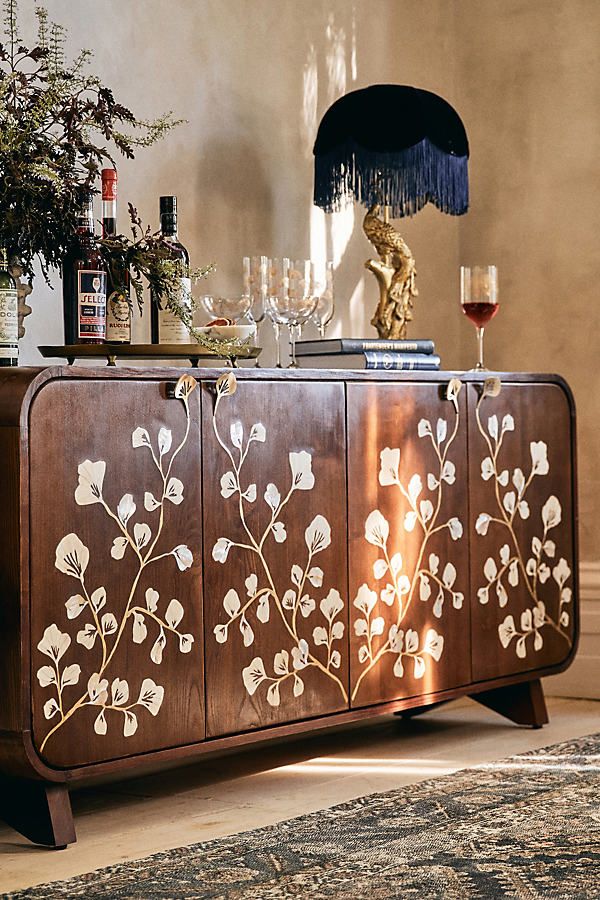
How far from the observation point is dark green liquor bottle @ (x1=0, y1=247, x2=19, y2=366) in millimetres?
2572

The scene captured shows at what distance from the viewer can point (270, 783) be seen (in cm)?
295

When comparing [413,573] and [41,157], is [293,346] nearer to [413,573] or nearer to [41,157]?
[413,573]

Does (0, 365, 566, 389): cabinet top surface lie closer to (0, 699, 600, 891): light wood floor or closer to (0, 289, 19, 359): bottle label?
(0, 289, 19, 359): bottle label

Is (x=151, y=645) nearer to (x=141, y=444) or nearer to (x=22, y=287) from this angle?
(x=141, y=444)

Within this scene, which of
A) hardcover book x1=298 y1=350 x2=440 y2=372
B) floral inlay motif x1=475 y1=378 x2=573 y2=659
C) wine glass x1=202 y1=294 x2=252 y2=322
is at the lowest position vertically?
floral inlay motif x1=475 y1=378 x2=573 y2=659

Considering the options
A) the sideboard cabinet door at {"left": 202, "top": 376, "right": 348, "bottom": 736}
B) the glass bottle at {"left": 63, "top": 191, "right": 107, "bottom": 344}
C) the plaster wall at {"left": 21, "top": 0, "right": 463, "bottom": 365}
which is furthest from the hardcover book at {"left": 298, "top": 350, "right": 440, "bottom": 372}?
the glass bottle at {"left": 63, "top": 191, "right": 107, "bottom": 344}

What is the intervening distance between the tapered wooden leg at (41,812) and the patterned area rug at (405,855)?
0.62 feet

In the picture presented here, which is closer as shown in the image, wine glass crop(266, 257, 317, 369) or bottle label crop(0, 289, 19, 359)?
bottle label crop(0, 289, 19, 359)

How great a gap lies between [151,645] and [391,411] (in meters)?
0.81

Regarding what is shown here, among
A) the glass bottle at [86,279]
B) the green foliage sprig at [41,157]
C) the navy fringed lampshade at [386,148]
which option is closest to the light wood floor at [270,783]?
the glass bottle at [86,279]

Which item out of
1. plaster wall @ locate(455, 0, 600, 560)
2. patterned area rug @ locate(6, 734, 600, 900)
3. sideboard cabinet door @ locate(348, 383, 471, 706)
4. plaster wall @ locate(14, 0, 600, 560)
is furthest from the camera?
plaster wall @ locate(455, 0, 600, 560)

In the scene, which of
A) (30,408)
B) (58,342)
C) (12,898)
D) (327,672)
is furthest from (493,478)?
(12,898)

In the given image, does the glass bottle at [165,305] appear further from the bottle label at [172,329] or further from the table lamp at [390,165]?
the table lamp at [390,165]

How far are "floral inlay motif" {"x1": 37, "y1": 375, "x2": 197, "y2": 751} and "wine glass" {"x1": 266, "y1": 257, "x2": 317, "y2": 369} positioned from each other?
1.95ft
